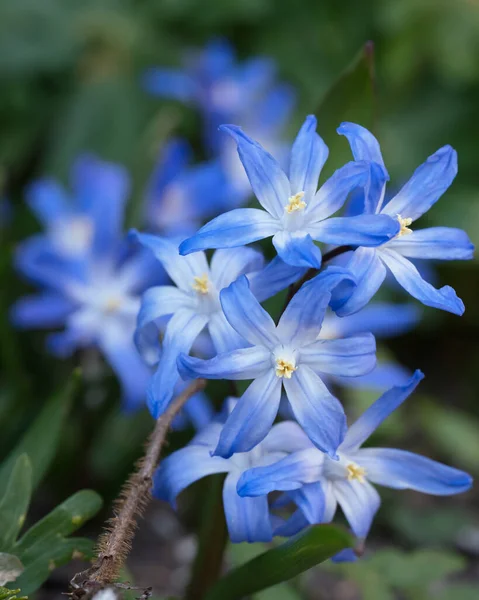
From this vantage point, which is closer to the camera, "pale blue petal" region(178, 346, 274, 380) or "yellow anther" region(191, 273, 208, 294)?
"pale blue petal" region(178, 346, 274, 380)

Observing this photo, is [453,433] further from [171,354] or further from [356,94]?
[171,354]

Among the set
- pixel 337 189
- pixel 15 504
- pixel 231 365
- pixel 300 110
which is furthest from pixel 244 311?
pixel 300 110

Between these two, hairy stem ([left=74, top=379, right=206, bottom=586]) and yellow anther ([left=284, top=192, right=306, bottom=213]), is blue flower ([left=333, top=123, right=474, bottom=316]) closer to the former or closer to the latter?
yellow anther ([left=284, top=192, right=306, bottom=213])

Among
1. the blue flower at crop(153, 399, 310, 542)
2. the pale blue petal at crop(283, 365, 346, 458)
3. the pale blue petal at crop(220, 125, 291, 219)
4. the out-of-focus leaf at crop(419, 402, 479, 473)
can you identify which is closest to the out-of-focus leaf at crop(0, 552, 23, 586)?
the blue flower at crop(153, 399, 310, 542)

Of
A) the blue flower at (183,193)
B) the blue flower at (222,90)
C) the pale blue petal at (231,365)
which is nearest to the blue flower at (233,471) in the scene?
the pale blue petal at (231,365)

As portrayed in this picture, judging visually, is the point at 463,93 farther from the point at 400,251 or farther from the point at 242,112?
the point at 400,251

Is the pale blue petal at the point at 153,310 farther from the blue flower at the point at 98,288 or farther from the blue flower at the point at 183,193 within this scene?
the blue flower at the point at 183,193

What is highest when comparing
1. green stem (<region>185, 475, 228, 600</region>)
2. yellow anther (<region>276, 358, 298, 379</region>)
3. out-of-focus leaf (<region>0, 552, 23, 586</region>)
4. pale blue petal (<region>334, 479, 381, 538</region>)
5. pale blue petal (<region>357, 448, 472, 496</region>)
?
yellow anther (<region>276, 358, 298, 379</region>)

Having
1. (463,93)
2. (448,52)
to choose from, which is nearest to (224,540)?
(448,52)
